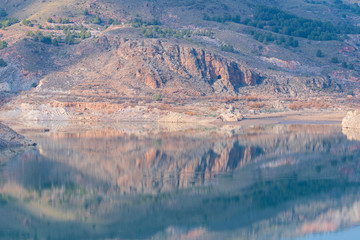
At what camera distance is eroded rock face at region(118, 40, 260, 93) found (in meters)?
59.8

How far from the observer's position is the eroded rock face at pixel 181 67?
59750mm

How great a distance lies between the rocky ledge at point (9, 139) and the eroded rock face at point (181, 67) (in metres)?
29.4

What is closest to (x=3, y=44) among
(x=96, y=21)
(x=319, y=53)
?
(x=96, y=21)

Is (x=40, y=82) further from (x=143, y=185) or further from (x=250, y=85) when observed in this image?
(x=143, y=185)

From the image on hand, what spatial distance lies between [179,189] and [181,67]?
44.5 meters

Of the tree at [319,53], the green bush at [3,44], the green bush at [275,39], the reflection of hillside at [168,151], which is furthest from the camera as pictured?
the green bush at [275,39]

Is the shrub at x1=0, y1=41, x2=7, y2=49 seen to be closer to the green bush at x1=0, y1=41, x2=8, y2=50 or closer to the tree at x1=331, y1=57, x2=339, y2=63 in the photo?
the green bush at x1=0, y1=41, x2=8, y2=50

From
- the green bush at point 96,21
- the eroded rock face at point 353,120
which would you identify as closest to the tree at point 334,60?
the green bush at point 96,21

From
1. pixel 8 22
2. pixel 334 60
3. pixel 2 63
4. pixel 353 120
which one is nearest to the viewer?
pixel 353 120

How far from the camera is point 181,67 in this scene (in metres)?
62.2

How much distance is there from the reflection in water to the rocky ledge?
3.31 ft

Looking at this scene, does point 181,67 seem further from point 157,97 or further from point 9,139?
point 9,139

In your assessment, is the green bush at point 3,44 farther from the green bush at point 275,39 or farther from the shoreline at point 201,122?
the green bush at point 275,39

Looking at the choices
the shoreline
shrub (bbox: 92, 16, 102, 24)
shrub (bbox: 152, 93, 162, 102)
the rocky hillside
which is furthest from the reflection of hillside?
shrub (bbox: 92, 16, 102, 24)
